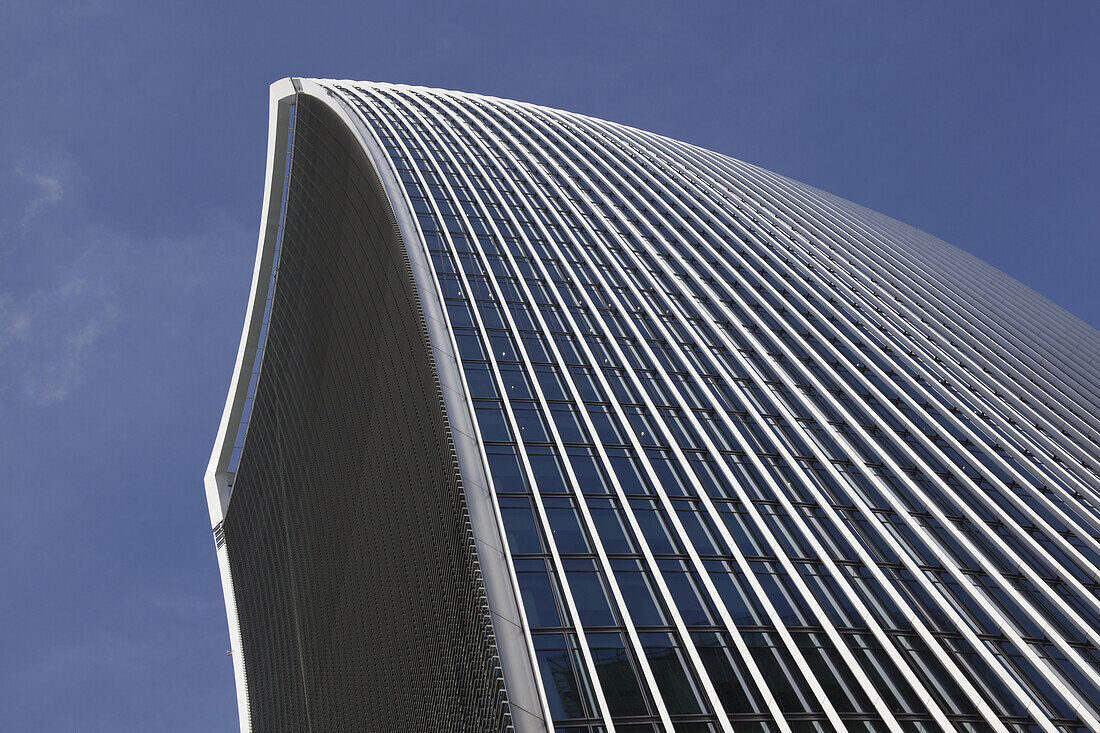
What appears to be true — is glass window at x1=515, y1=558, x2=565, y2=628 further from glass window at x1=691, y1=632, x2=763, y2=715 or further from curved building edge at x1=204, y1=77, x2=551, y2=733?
glass window at x1=691, y1=632, x2=763, y2=715

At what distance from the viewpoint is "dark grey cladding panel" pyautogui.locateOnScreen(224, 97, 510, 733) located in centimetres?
2848

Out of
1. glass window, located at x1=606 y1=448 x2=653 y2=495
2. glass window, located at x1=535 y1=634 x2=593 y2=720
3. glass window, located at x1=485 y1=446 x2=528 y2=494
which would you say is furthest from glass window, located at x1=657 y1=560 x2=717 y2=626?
glass window, located at x1=485 y1=446 x2=528 y2=494

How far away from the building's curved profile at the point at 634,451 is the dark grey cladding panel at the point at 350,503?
0.29m

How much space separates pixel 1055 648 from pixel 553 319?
65.8 feet

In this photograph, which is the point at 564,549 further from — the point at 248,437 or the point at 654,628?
the point at 248,437

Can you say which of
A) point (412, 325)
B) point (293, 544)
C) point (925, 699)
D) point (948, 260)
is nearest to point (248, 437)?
point (293, 544)

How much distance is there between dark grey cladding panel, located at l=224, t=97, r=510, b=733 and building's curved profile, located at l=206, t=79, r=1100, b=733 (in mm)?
286

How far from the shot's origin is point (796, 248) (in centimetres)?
5075

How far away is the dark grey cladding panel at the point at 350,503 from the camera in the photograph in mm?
28484

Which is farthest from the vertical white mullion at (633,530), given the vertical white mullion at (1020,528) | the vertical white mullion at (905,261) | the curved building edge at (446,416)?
the vertical white mullion at (905,261)

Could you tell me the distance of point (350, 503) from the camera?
4681 cm

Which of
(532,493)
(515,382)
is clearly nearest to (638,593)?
(532,493)

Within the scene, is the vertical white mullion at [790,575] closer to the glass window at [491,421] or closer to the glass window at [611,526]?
the glass window at [611,526]

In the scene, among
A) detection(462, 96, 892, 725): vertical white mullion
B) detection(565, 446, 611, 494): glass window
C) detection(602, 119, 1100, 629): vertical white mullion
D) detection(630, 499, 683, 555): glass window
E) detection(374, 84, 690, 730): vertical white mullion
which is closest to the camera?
detection(374, 84, 690, 730): vertical white mullion
